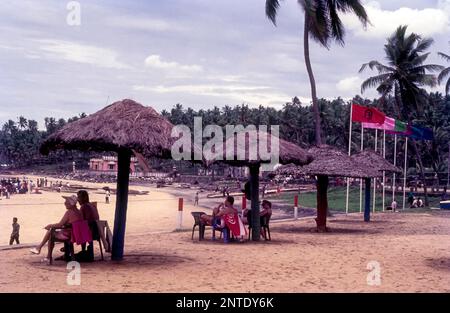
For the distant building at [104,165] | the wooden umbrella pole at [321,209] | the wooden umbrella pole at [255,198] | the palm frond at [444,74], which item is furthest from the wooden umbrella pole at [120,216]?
the distant building at [104,165]

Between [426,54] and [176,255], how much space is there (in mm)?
27735

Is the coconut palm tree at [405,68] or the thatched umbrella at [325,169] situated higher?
the coconut palm tree at [405,68]

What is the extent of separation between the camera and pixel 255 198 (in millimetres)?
13070

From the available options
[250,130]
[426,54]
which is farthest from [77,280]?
[426,54]

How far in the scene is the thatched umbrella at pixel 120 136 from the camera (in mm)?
9047

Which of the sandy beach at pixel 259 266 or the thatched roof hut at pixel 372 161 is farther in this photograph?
the thatched roof hut at pixel 372 161

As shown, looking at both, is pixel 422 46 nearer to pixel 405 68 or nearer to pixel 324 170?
pixel 405 68

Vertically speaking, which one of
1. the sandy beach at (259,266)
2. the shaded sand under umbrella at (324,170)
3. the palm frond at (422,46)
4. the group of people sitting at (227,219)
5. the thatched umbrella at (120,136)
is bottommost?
the sandy beach at (259,266)

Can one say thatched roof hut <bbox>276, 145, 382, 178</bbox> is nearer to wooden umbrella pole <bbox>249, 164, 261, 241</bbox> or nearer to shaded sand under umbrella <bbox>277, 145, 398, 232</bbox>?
shaded sand under umbrella <bbox>277, 145, 398, 232</bbox>

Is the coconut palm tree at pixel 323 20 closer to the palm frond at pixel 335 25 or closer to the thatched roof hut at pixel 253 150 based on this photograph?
the palm frond at pixel 335 25

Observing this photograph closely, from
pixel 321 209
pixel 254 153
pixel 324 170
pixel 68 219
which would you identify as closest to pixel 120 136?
pixel 68 219

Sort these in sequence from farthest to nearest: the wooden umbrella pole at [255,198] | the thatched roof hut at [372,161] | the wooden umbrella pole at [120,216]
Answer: the thatched roof hut at [372,161], the wooden umbrella pole at [255,198], the wooden umbrella pole at [120,216]

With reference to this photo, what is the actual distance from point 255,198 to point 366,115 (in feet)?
42.0

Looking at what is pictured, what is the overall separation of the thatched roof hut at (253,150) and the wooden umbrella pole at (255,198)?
1.25 ft
